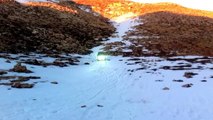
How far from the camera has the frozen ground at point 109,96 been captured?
1766 centimetres

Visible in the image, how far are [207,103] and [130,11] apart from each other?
219 ft

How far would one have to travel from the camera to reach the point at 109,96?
21812mm

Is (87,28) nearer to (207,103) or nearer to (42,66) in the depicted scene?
(42,66)

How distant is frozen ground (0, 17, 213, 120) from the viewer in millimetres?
17656

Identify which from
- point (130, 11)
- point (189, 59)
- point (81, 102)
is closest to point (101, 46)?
point (189, 59)

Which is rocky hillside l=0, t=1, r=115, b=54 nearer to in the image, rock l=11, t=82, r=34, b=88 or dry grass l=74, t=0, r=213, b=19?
rock l=11, t=82, r=34, b=88

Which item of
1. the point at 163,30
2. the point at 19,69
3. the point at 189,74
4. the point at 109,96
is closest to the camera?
the point at 109,96

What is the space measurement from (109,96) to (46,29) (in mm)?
29411

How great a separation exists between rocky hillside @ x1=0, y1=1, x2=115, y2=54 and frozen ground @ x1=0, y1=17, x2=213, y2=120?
942cm

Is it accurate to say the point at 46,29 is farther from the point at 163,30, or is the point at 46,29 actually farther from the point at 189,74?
the point at 189,74

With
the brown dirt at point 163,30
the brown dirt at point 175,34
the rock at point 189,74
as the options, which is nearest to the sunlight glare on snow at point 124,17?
the brown dirt at point 163,30

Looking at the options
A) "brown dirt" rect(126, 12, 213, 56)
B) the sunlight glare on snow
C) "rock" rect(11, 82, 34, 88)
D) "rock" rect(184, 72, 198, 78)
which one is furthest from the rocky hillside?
"rock" rect(184, 72, 198, 78)

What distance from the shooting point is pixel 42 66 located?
30297mm

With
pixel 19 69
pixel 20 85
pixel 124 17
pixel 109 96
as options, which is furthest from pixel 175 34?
pixel 20 85
